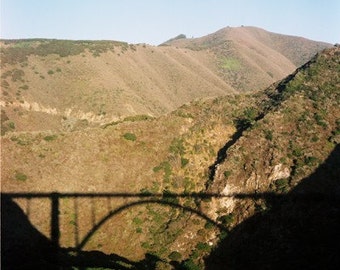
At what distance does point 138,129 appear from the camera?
60.5 metres

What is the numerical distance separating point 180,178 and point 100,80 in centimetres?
7596

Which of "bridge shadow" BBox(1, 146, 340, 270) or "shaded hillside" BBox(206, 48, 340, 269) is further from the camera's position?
"shaded hillside" BBox(206, 48, 340, 269)

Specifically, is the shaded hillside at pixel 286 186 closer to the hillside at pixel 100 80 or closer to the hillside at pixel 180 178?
the hillside at pixel 180 178

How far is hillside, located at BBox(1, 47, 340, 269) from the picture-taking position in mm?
43219

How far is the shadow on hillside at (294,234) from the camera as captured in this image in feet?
126

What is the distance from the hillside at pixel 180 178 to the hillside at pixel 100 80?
128ft

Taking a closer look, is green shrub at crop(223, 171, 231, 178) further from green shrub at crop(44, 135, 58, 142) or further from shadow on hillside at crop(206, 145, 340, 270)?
green shrub at crop(44, 135, 58, 142)

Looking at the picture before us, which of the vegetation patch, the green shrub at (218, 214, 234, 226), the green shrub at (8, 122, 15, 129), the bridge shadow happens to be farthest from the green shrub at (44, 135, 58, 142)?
the vegetation patch

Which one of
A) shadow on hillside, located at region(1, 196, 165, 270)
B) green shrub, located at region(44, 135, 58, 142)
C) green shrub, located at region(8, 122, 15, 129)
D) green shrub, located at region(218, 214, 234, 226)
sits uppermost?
green shrub, located at region(8, 122, 15, 129)

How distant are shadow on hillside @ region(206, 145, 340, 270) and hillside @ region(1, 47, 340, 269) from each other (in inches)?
6.4

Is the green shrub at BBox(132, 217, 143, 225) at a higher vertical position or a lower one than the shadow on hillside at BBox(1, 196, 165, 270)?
higher

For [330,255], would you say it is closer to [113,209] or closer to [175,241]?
[175,241]

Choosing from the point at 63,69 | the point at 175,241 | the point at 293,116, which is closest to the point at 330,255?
the point at 175,241

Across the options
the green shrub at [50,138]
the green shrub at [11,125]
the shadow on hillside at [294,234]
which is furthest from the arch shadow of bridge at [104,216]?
the green shrub at [11,125]
